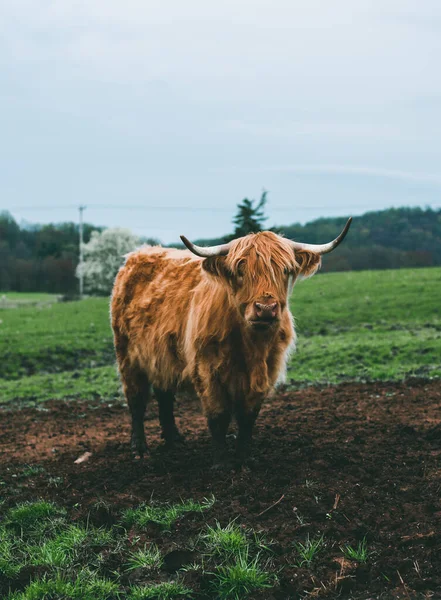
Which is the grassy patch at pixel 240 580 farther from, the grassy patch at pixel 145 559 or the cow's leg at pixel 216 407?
the cow's leg at pixel 216 407

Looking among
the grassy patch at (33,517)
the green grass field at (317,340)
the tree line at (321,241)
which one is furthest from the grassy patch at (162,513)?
the tree line at (321,241)

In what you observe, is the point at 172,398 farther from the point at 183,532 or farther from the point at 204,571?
the point at 204,571

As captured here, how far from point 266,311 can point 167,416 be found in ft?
9.77

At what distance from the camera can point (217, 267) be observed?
6121 millimetres

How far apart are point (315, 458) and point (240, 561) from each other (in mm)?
2137

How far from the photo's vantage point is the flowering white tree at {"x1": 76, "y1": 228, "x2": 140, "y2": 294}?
6650 centimetres

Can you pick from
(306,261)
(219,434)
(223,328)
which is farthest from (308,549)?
(306,261)

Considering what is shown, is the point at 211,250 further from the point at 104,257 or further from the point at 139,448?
the point at 104,257

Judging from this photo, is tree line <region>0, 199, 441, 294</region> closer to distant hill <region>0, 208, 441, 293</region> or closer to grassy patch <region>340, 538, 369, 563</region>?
distant hill <region>0, 208, 441, 293</region>

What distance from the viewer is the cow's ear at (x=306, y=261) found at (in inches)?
248

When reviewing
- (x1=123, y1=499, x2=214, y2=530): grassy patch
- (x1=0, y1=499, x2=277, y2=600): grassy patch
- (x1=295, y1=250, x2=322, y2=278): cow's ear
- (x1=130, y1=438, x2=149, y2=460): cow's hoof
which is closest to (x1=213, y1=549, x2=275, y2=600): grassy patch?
(x1=0, y1=499, x2=277, y2=600): grassy patch

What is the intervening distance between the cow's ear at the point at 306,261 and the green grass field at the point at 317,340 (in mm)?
6779

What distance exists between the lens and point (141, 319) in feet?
25.5

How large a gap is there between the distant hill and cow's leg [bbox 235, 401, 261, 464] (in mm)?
34997
